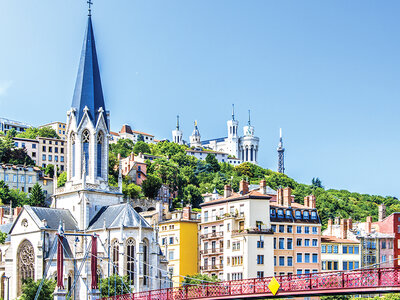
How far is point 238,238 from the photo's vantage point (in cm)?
7400

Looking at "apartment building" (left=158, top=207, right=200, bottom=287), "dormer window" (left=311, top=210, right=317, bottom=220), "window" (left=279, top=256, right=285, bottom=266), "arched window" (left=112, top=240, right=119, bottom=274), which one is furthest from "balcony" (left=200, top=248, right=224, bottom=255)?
"arched window" (left=112, top=240, right=119, bottom=274)

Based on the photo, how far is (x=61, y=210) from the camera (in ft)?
234

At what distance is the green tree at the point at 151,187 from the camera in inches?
4729

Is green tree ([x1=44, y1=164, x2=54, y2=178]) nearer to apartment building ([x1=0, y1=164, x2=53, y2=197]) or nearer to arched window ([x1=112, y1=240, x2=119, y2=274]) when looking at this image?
apartment building ([x1=0, y1=164, x2=53, y2=197])

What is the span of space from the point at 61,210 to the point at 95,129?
8.12 m

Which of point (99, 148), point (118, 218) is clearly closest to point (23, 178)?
point (99, 148)

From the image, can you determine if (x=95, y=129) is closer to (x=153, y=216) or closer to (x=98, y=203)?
(x=98, y=203)

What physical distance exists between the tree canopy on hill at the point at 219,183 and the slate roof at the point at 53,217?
49380 mm

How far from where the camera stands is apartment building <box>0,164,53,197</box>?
12556 cm

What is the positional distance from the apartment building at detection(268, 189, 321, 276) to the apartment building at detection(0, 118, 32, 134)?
102 m

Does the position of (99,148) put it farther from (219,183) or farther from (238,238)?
(219,183)

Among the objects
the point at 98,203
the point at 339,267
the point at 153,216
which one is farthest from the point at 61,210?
the point at 339,267

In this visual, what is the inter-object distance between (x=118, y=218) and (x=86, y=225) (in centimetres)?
414

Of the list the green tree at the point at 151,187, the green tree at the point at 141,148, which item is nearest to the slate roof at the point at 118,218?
the green tree at the point at 151,187
